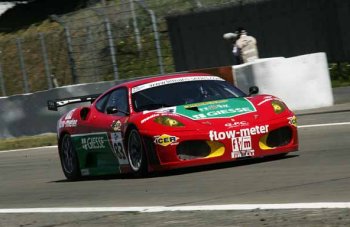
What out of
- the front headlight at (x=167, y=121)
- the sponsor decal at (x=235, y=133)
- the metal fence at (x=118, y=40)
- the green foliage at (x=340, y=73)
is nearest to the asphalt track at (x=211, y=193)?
the sponsor decal at (x=235, y=133)

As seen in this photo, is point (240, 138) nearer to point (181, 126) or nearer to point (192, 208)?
point (181, 126)

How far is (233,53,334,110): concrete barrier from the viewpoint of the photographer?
18438mm

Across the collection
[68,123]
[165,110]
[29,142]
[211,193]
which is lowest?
[29,142]

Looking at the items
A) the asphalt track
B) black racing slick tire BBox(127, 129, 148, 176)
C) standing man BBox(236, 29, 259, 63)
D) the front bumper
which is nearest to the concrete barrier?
standing man BBox(236, 29, 259, 63)

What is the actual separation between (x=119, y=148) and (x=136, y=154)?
46cm

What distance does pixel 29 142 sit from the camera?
67.1ft

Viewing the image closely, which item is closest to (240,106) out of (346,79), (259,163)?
(259,163)

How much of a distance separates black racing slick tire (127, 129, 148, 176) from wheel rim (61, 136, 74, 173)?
188 cm

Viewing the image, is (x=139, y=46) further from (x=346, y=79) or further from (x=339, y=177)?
(x=339, y=177)

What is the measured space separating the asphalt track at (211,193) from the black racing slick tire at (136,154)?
13cm

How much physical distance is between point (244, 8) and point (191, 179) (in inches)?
632

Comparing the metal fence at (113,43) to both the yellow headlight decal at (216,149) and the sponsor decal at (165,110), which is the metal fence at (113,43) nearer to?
the sponsor decal at (165,110)

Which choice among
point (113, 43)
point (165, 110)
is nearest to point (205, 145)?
point (165, 110)

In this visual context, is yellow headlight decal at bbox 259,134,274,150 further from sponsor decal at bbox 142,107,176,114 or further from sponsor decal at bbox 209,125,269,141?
sponsor decal at bbox 142,107,176,114
